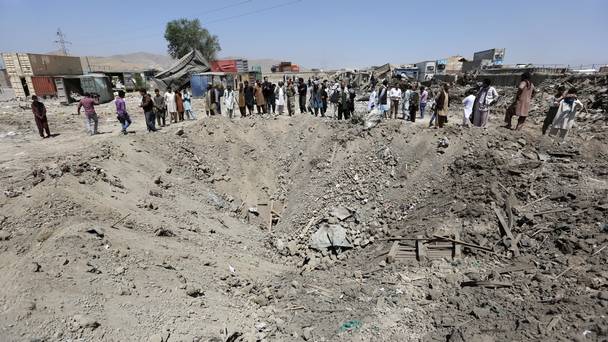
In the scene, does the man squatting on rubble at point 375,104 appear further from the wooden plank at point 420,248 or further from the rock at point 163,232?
the rock at point 163,232

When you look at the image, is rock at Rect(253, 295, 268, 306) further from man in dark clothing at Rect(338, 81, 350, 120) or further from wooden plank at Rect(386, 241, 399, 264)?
man in dark clothing at Rect(338, 81, 350, 120)

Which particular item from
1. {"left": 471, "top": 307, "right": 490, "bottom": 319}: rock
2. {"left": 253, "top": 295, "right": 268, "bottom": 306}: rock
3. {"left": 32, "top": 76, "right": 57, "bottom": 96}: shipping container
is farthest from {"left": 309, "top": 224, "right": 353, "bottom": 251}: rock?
{"left": 32, "top": 76, "right": 57, "bottom": 96}: shipping container

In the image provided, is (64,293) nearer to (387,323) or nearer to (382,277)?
(387,323)

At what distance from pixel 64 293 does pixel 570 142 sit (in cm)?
988

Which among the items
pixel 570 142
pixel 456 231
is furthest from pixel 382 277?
Answer: pixel 570 142

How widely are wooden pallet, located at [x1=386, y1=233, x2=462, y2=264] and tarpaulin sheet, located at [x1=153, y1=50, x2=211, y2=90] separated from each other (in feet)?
74.5

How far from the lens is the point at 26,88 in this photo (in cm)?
2408

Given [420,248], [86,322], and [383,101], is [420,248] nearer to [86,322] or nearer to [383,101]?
[86,322]

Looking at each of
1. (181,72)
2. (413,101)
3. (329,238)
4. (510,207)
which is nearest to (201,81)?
(181,72)

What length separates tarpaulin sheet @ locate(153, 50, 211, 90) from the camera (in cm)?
2420

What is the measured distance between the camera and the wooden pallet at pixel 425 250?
5.54 meters

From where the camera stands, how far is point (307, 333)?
4.46 meters

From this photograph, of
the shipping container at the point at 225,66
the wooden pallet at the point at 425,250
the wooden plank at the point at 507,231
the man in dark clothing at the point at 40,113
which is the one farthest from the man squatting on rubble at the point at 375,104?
the shipping container at the point at 225,66

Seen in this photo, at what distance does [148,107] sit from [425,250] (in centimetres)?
925
